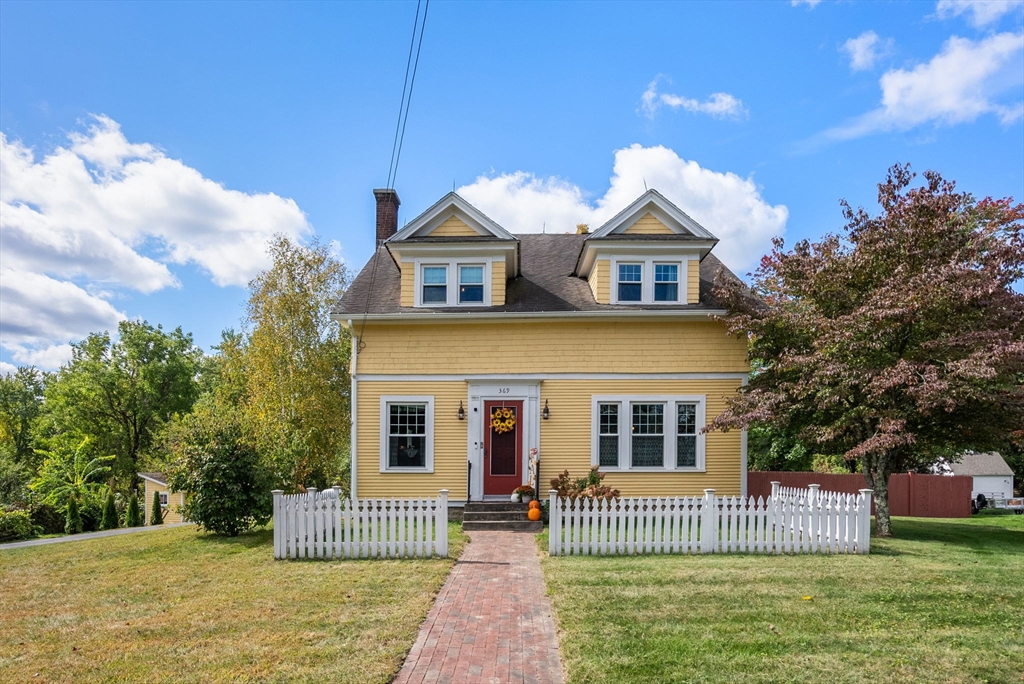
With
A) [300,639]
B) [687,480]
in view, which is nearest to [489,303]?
[687,480]

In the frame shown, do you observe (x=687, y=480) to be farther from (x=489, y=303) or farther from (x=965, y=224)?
(x=965, y=224)

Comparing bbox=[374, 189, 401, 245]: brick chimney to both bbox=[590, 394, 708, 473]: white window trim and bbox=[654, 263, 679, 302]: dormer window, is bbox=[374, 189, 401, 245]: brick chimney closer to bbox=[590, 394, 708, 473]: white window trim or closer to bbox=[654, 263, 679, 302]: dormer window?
bbox=[654, 263, 679, 302]: dormer window

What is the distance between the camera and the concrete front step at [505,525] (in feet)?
44.5

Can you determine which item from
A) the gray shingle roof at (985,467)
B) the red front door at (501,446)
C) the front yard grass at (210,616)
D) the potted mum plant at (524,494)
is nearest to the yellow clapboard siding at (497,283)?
the red front door at (501,446)

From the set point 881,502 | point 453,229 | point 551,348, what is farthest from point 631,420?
point 453,229

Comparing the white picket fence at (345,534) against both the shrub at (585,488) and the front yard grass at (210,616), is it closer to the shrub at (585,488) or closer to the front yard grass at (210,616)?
the front yard grass at (210,616)

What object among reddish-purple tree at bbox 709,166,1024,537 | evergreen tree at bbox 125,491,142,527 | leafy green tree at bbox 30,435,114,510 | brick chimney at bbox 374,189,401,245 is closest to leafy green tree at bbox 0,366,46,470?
leafy green tree at bbox 30,435,114,510

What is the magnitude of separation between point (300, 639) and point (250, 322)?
708 inches

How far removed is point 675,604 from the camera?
7449 mm

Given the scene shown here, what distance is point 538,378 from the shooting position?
1566cm

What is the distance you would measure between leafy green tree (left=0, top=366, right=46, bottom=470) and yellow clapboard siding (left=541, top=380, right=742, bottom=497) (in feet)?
98.0

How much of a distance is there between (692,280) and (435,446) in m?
7.66

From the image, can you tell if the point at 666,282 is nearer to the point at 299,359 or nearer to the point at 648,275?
the point at 648,275

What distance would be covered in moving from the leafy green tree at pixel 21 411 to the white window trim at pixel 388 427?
26399 millimetres
